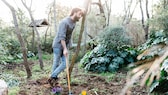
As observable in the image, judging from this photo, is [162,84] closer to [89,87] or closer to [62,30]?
[89,87]

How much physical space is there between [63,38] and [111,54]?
3.73 m

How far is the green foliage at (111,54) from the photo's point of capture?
28.3ft

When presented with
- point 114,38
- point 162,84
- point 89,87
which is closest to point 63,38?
point 89,87

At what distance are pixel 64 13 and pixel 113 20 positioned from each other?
3458mm

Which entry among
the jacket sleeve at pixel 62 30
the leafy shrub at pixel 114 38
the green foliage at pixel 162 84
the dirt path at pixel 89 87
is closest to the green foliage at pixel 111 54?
the leafy shrub at pixel 114 38

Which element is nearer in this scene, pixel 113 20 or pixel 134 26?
pixel 134 26

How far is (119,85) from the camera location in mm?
6391

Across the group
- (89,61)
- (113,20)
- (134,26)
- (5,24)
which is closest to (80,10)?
(89,61)

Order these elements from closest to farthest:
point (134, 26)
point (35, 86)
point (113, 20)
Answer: point (35, 86)
point (134, 26)
point (113, 20)

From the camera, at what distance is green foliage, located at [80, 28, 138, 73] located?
8617 mm

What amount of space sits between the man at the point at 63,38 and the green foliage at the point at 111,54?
120 inches

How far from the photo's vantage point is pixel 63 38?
17.8 feet

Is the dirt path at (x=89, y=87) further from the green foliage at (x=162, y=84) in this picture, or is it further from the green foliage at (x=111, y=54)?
the green foliage at (x=111, y=54)

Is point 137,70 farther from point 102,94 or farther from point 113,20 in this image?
point 113,20
